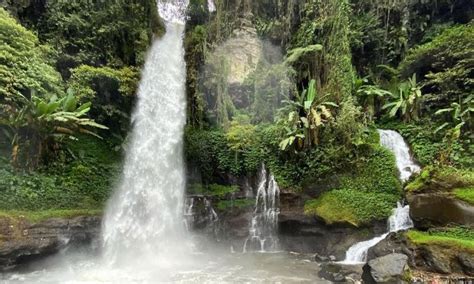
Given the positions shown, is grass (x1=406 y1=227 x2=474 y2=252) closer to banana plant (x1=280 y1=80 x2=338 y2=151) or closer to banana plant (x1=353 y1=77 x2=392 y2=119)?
banana plant (x1=280 y1=80 x2=338 y2=151)

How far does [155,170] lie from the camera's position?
549 inches

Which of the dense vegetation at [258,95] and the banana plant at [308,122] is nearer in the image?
the dense vegetation at [258,95]

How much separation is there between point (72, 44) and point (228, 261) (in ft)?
34.7

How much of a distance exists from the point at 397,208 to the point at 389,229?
2.34 feet

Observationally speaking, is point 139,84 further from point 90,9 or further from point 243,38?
point 243,38

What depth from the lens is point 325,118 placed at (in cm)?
1291

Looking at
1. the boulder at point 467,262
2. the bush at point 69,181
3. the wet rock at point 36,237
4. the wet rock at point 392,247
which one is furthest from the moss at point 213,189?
the boulder at point 467,262

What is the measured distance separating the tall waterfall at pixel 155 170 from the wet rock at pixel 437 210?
7.69 meters

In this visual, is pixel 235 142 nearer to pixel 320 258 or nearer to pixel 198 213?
pixel 198 213

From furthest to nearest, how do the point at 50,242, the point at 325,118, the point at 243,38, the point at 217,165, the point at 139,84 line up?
the point at 243,38
the point at 139,84
the point at 217,165
the point at 325,118
the point at 50,242

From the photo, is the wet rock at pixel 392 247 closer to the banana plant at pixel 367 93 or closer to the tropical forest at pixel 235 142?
the tropical forest at pixel 235 142

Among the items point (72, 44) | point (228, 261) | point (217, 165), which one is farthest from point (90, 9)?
→ point (228, 261)

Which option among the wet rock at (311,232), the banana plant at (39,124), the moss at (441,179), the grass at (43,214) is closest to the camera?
the moss at (441,179)

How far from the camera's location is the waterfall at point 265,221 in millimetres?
12516
